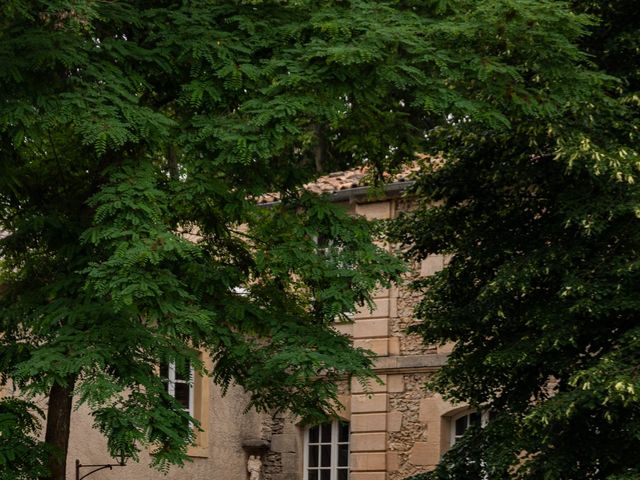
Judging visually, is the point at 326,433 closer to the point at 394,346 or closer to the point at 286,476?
the point at 286,476

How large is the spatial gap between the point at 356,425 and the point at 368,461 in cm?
64

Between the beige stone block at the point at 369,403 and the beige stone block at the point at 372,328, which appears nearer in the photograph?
the beige stone block at the point at 369,403

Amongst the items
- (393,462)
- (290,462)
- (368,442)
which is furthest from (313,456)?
(393,462)

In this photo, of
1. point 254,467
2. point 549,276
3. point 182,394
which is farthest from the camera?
point 254,467

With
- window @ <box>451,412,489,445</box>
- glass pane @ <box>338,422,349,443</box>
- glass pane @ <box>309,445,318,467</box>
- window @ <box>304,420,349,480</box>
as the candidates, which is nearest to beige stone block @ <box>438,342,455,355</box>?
window @ <box>451,412,489,445</box>

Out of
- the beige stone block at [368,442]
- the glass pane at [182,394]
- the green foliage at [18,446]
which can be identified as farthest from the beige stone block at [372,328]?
the green foliage at [18,446]

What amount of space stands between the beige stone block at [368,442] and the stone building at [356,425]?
0.02 meters

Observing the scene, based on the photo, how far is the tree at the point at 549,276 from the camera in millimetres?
14602

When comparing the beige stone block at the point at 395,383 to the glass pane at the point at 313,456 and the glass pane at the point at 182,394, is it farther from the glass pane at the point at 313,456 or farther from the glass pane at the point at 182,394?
the glass pane at the point at 182,394

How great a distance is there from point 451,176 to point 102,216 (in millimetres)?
4875

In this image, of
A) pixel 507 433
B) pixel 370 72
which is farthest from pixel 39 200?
pixel 507 433

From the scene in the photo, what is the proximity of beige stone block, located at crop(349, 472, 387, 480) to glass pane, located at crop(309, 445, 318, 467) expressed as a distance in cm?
132

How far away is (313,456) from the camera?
987 inches

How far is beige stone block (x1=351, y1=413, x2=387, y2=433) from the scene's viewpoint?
2358cm
